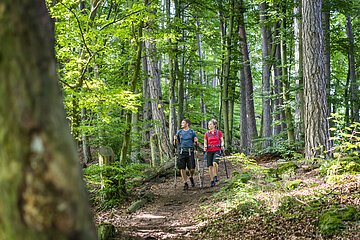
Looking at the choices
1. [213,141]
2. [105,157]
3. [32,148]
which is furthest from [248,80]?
[32,148]

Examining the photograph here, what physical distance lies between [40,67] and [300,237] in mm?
4557

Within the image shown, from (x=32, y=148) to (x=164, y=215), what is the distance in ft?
23.9

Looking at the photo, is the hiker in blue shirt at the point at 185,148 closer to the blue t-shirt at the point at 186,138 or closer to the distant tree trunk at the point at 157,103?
the blue t-shirt at the point at 186,138

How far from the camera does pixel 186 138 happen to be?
10562 mm

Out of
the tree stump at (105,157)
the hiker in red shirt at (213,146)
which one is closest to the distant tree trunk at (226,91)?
the hiker in red shirt at (213,146)

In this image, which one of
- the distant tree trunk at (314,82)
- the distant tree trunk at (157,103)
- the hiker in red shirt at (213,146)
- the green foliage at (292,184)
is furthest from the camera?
the distant tree trunk at (157,103)

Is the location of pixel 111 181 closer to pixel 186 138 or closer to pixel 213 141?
pixel 186 138

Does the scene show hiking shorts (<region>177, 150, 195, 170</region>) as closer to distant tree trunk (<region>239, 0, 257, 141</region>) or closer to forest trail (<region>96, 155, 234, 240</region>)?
forest trail (<region>96, 155, 234, 240</region>)

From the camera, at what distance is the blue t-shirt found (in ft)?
34.4

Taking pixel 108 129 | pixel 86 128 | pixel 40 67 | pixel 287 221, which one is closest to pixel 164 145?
pixel 108 129

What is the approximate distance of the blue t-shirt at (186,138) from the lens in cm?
1048

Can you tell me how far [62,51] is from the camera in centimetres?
846

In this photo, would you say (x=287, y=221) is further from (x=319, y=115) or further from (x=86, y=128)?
(x=86, y=128)

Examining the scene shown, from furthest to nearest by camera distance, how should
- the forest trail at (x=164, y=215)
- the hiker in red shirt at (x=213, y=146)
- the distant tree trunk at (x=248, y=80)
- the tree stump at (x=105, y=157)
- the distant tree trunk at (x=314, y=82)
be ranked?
the distant tree trunk at (x=248, y=80) < the hiker in red shirt at (x=213, y=146) < the tree stump at (x=105, y=157) < the distant tree trunk at (x=314, y=82) < the forest trail at (x=164, y=215)
